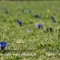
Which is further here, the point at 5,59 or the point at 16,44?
the point at 16,44

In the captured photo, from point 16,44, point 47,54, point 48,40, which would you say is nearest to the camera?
point 47,54

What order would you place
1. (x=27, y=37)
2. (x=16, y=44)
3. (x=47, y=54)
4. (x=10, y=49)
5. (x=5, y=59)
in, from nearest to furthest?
(x=5, y=59)
(x=47, y=54)
(x=10, y=49)
(x=16, y=44)
(x=27, y=37)

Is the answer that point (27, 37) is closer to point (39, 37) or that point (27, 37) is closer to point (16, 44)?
point (39, 37)

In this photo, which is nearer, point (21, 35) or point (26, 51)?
point (26, 51)

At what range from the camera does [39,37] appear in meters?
5.42

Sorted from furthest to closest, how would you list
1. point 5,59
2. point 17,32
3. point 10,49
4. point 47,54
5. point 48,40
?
point 17,32
point 48,40
point 10,49
point 47,54
point 5,59

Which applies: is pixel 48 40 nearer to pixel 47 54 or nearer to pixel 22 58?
pixel 47 54

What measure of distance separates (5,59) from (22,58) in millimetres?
306

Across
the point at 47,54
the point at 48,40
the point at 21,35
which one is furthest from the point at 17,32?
the point at 47,54

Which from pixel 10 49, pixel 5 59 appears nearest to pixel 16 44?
pixel 10 49

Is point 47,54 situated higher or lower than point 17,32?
lower

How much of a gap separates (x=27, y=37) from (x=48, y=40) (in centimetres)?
57

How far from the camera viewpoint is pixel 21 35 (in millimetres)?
5676

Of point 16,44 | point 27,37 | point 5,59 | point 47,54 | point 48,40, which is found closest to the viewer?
point 5,59
